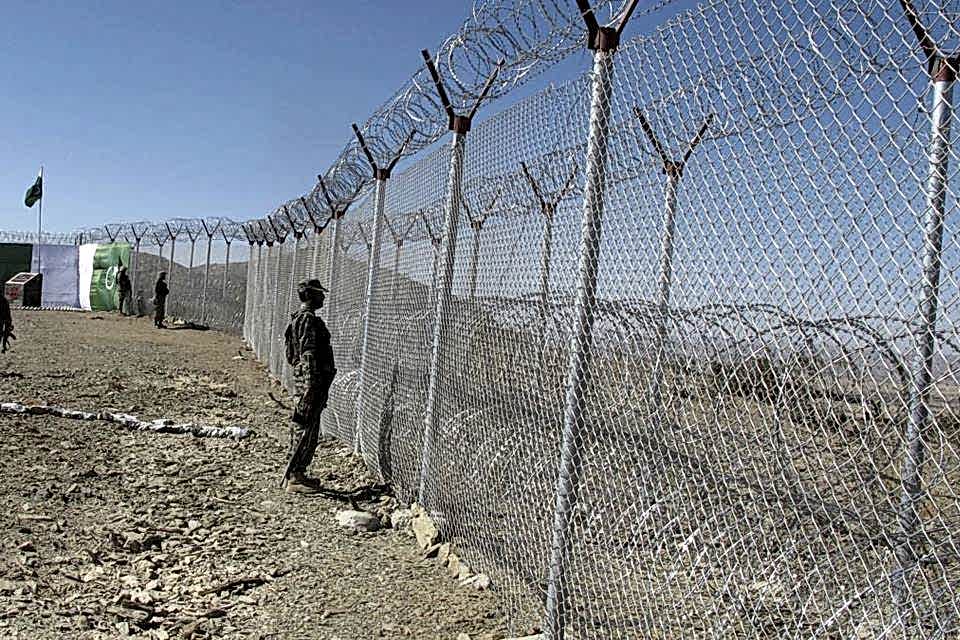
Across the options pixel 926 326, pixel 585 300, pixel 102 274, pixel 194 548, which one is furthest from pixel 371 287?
pixel 102 274

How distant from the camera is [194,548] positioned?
16.9ft

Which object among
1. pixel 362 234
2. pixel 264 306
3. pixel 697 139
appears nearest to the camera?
pixel 697 139

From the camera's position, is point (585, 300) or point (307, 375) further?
point (307, 375)

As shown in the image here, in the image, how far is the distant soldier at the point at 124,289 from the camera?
27719mm

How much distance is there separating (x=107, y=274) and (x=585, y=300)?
30292mm

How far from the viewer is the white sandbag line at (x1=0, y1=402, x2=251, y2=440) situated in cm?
827

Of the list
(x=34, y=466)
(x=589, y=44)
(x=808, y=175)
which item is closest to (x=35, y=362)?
(x=34, y=466)

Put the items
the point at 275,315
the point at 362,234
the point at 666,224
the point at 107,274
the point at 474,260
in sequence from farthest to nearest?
the point at 107,274, the point at 275,315, the point at 362,234, the point at 474,260, the point at 666,224

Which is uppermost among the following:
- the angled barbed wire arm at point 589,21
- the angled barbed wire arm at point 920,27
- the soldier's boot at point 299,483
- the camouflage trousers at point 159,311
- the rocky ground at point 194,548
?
the angled barbed wire arm at point 589,21

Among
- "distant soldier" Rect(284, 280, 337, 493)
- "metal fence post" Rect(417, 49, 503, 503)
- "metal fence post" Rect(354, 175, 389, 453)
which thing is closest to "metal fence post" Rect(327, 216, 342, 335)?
"metal fence post" Rect(354, 175, 389, 453)

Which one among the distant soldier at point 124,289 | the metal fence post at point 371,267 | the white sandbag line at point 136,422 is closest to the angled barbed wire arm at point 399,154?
the metal fence post at point 371,267

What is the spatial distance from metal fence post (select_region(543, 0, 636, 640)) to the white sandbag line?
5.55 m

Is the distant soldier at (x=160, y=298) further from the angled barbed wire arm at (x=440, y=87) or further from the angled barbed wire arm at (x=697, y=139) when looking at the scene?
the angled barbed wire arm at (x=697, y=139)

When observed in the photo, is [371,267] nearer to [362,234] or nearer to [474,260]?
[362,234]
